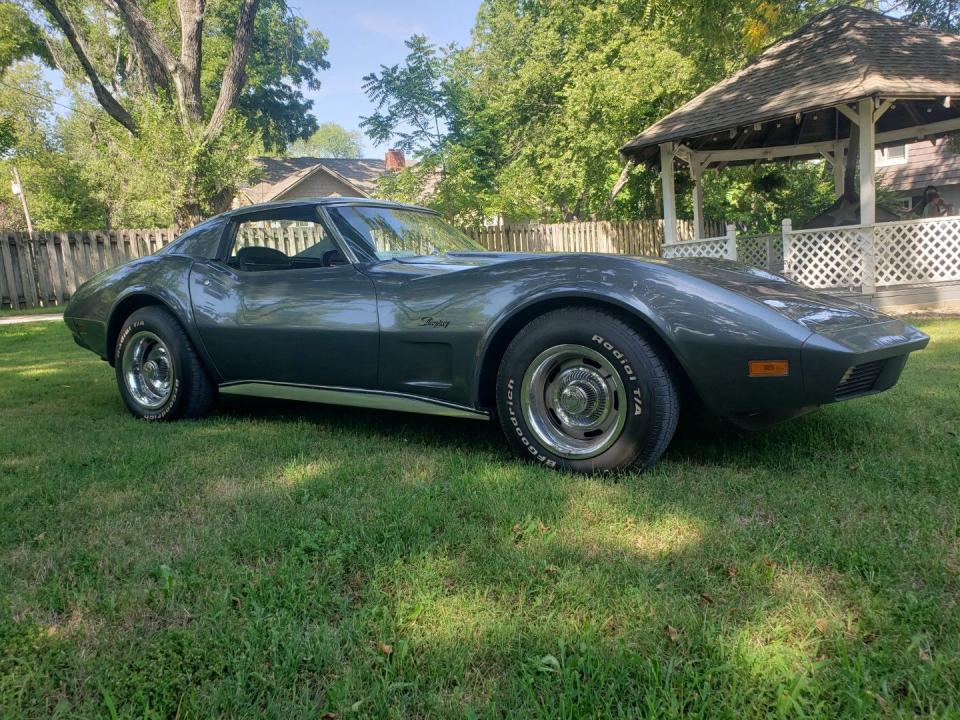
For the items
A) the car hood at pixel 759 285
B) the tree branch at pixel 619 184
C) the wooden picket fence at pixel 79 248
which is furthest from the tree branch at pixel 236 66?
the car hood at pixel 759 285

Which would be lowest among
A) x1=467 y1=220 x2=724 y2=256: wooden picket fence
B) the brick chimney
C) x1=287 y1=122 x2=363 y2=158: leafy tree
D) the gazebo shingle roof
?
x1=467 y1=220 x2=724 y2=256: wooden picket fence

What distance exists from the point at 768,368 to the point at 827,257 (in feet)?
33.2

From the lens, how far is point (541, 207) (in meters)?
23.8

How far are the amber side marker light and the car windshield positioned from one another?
6.28ft

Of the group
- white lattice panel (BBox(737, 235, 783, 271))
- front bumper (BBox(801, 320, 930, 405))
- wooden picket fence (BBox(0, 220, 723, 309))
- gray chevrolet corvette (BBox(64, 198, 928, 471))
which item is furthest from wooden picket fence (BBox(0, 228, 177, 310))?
front bumper (BBox(801, 320, 930, 405))

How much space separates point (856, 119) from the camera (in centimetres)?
1073

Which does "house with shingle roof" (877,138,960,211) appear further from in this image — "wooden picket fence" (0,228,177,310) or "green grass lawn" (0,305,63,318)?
"green grass lawn" (0,305,63,318)

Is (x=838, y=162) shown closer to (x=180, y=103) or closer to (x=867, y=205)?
(x=867, y=205)

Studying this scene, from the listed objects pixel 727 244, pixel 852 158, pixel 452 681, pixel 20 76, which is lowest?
pixel 452 681

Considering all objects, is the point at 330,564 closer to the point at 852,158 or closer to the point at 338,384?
the point at 338,384

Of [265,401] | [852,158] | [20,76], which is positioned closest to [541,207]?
[852,158]

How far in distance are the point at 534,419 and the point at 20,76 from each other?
1838 inches

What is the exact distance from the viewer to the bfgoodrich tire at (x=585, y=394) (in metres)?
2.79

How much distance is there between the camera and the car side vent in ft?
8.71
